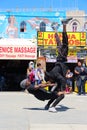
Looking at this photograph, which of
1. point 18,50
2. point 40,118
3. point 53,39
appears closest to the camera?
point 40,118

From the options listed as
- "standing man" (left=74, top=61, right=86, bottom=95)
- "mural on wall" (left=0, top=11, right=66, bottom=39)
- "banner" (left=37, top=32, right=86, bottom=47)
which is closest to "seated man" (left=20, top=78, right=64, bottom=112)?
"standing man" (left=74, top=61, right=86, bottom=95)

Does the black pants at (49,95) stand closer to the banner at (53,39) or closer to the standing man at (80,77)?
the standing man at (80,77)

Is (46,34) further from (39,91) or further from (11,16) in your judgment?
(11,16)

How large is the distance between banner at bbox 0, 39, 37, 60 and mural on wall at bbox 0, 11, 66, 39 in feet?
116

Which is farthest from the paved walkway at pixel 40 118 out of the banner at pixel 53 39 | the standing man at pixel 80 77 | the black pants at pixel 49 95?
the banner at pixel 53 39

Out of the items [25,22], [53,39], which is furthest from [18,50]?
[25,22]

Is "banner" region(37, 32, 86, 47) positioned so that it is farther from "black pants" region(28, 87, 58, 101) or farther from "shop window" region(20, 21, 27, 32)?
"shop window" region(20, 21, 27, 32)

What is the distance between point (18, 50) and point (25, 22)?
3725 centimetres

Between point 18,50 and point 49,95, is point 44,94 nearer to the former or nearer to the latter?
point 49,95

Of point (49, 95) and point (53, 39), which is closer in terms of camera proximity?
point (49, 95)

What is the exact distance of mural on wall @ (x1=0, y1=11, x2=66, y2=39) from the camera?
61.3m

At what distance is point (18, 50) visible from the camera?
25438mm

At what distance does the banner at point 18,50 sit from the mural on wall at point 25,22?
3546cm

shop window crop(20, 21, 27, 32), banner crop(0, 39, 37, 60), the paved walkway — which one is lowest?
the paved walkway
